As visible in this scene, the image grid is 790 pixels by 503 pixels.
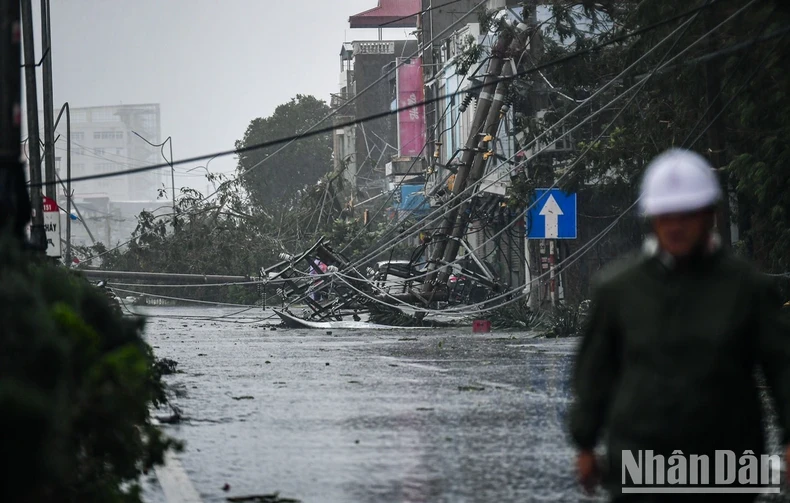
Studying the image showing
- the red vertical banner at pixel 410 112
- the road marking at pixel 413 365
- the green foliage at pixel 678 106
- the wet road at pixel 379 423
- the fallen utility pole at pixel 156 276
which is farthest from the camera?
the red vertical banner at pixel 410 112

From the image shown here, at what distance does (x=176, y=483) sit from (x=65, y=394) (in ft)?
13.5

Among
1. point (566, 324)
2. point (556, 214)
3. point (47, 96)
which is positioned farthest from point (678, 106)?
point (47, 96)

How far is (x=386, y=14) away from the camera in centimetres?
8594

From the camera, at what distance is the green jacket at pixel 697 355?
443cm

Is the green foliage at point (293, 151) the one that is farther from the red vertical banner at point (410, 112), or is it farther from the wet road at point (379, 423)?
the wet road at point (379, 423)

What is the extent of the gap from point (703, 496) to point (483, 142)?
26.7 metres

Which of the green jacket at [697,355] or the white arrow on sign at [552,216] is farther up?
the white arrow on sign at [552,216]

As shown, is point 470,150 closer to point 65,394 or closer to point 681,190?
point 65,394

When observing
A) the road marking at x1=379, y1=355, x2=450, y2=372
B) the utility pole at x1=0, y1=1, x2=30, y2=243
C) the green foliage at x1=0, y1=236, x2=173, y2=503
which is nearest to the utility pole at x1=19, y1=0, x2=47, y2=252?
the road marking at x1=379, y1=355, x2=450, y2=372

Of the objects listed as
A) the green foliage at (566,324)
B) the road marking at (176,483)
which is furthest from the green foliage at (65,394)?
the green foliage at (566,324)

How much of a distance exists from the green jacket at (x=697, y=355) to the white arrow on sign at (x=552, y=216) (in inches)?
891

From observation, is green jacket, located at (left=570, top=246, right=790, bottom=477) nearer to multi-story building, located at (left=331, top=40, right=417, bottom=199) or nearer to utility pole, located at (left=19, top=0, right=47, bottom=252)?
utility pole, located at (left=19, top=0, right=47, bottom=252)

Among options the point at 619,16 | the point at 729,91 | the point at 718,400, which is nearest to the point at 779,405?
the point at 718,400

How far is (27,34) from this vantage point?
2609cm
